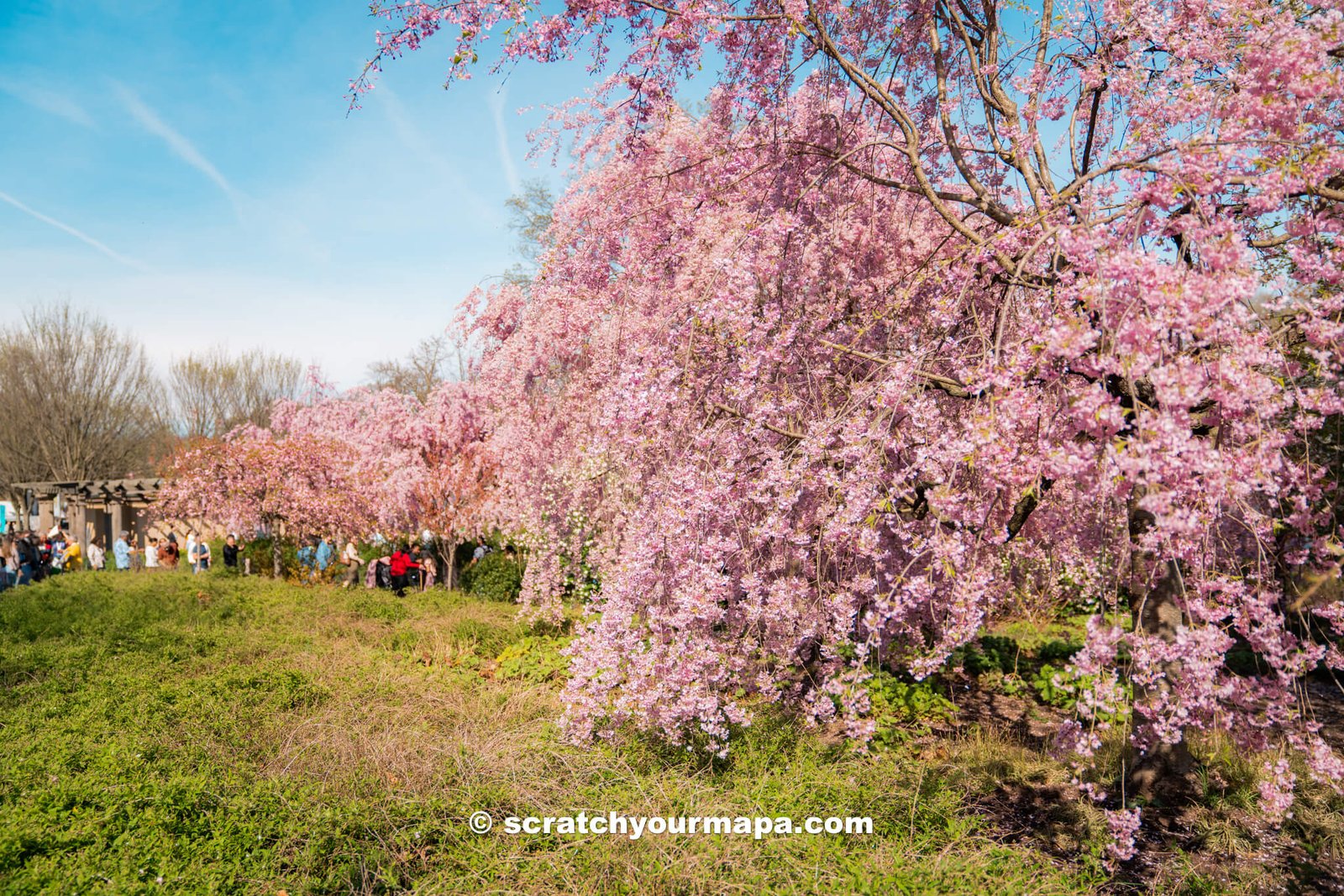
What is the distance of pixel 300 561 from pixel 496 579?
187 inches

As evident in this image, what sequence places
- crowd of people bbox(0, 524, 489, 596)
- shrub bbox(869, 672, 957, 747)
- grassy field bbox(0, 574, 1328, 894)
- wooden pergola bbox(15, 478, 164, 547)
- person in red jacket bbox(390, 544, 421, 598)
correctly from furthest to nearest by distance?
wooden pergola bbox(15, 478, 164, 547), crowd of people bbox(0, 524, 489, 596), person in red jacket bbox(390, 544, 421, 598), shrub bbox(869, 672, 957, 747), grassy field bbox(0, 574, 1328, 894)

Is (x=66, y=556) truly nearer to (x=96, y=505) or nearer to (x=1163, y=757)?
(x=96, y=505)

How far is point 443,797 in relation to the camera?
4484mm

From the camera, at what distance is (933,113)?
567cm

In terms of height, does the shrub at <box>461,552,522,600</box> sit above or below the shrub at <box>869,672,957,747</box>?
above

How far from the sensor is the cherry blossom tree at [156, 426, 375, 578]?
49.1ft

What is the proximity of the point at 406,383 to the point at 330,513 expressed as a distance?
15.8m

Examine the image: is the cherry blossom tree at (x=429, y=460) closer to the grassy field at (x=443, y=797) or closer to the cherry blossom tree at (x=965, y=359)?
the grassy field at (x=443, y=797)

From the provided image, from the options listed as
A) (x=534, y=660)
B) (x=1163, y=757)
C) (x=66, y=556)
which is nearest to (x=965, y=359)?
(x=1163, y=757)

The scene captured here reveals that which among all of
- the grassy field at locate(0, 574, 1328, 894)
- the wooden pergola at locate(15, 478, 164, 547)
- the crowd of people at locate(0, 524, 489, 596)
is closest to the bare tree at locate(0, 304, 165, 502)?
the wooden pergola at locate(15, 478, 164, 547)

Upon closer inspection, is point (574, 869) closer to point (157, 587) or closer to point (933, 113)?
point (933, 113)

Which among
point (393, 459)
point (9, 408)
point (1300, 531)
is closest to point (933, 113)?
point (1300, 531)

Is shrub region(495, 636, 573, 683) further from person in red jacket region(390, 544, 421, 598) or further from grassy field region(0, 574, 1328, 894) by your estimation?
person in red jacket region(390, 544, 421, 598)

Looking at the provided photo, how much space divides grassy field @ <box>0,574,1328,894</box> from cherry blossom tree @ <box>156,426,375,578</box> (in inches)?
301
